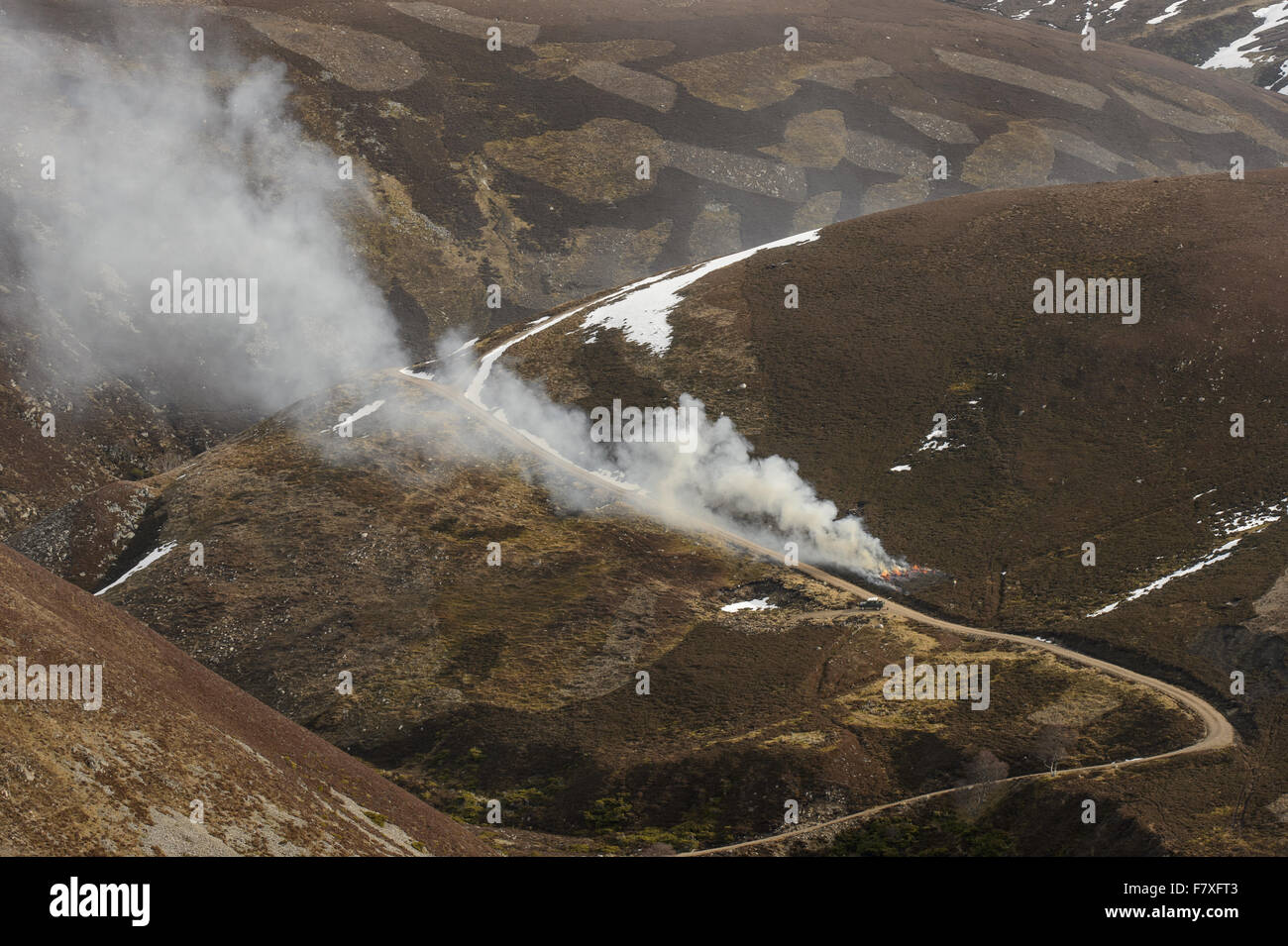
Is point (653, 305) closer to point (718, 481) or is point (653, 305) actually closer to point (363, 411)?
point (718, 481)

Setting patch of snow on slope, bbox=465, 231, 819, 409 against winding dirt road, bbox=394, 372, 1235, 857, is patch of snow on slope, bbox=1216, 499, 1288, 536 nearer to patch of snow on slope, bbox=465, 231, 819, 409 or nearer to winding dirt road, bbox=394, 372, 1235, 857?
winding dirt road, bbox=394, 372, 1235, 857

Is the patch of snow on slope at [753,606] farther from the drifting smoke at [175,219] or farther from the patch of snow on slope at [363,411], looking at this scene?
the drifting smoke at [175,219]

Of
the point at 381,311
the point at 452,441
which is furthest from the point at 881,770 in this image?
the point at 381,311

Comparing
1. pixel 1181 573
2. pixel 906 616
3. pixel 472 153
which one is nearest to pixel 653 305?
pixel 906 616

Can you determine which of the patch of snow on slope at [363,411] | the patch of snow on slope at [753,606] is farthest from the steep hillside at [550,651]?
the patch of snow on slope at [363,411]

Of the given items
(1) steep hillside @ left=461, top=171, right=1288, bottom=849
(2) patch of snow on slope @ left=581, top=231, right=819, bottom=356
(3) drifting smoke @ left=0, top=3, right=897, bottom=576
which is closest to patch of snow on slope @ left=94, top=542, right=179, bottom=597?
(3) drifting smoke @ left=0, top=3, right=897, bottom=576
